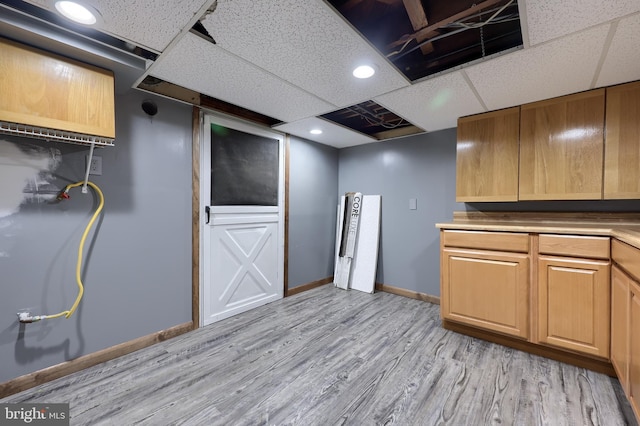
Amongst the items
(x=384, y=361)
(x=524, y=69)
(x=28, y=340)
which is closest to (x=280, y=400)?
(x=384, y=361)

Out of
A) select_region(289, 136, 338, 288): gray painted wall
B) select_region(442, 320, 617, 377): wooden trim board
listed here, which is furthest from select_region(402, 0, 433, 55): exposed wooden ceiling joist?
select_region(442, 320, 617, 377): wooden trim board

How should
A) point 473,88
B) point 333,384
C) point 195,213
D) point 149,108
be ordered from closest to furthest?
point 333,384, point 473,88, point 149,108, point 195,213

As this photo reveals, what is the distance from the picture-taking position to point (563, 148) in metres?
2.12

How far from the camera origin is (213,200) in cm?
253

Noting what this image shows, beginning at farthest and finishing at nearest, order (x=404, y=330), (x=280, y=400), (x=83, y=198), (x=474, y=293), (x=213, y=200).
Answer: (x=213, y=200), (x=404, y=330), (x=474, y=293), (x=83, y=198), (x=280, y=400)

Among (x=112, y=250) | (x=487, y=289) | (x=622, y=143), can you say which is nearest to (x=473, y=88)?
Answer: (x=622, y=143)

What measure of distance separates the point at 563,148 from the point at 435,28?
1533 mm

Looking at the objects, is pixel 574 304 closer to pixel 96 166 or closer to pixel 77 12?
pixel 77 12

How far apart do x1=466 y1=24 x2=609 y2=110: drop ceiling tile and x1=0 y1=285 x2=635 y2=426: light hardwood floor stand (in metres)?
1.96

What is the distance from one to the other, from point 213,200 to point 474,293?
2.46 metres

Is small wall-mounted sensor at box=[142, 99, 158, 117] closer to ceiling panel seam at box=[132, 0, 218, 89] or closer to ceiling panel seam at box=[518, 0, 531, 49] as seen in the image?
ceiling panel seam at box=[132, 0, 218, 89]

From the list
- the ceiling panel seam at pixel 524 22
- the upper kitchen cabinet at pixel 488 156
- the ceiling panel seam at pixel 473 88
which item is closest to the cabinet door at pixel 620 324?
the upper kitchen cabinet at pixel 488 156

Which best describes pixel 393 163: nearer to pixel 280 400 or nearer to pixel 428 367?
pixel 428 367

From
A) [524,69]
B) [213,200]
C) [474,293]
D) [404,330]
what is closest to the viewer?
[524,69]
